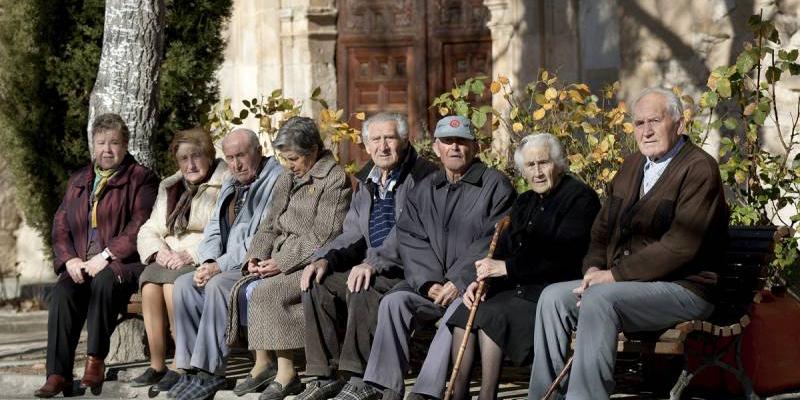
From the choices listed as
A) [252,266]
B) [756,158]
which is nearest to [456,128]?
[252,266]

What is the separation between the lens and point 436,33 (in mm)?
14312

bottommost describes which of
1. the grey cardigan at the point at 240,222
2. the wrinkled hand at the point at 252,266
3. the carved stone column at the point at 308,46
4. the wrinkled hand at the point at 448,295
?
the wrinkled hand at the point at 448,295

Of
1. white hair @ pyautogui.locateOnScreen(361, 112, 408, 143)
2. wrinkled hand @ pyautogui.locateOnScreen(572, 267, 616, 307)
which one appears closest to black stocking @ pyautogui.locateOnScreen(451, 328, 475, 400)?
wrinkled hand @ pyautogui.locateOnScreen(572, 267, 616, 307)

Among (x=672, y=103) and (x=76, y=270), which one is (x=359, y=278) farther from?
(x=76, y=270)

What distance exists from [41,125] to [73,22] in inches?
30.0

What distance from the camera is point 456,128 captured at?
736 centimetres

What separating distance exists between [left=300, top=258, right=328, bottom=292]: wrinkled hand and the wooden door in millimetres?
6494

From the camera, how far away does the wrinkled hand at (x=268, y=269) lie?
7910 mm

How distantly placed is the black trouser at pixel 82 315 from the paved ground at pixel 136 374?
221 mm

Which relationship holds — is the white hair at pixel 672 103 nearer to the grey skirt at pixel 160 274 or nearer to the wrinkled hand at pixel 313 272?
the wrinkled hand at pixel 313 272

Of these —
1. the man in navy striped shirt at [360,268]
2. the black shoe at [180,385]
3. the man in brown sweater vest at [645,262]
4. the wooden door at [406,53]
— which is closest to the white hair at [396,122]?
the man in navy striped shirt at [360,268]

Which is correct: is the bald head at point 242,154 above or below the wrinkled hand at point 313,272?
above

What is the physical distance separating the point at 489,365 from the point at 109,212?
110 inches

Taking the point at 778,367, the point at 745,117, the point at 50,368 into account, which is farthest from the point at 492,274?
the point at 50,368
